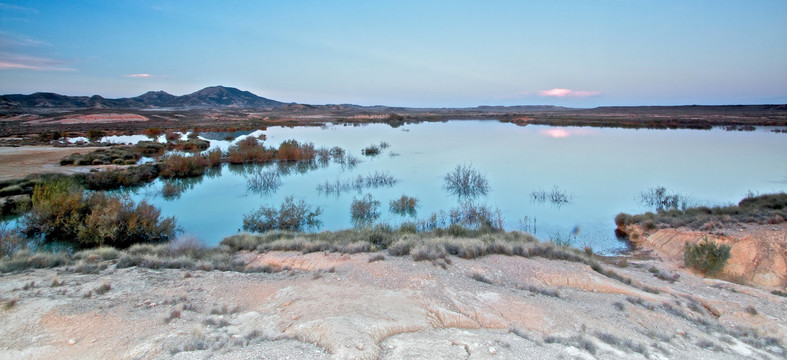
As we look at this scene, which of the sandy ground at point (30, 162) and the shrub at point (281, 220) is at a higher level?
the sandy ground at point (30, 162)

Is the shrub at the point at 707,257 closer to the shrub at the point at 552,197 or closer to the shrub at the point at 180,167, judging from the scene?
the shrub at the point at 552,197

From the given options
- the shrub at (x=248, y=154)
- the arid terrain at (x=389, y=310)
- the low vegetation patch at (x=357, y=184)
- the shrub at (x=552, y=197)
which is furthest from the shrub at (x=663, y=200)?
the shrub at (x=248, y=154)

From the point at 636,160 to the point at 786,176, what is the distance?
639 centimetres

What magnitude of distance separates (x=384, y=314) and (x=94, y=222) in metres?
7.82

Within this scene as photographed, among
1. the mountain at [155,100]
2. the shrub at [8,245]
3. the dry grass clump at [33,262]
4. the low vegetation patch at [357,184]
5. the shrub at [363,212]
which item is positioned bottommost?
the shrub at [363,212]

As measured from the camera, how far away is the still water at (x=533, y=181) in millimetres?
12461

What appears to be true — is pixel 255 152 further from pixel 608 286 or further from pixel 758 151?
pixel 758 151

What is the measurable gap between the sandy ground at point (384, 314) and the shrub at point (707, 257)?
3.31 feet

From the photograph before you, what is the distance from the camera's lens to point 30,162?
18594mm

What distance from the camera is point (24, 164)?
17984 mm

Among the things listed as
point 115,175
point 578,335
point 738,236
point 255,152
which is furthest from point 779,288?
point 255,152

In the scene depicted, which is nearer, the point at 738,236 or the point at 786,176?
the point at 738,236

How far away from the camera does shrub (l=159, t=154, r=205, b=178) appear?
60.7 ft

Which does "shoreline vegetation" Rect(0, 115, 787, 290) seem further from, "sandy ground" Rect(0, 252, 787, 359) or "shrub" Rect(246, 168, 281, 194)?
"sandy ground" Rect(0, 252, 787, 359)
